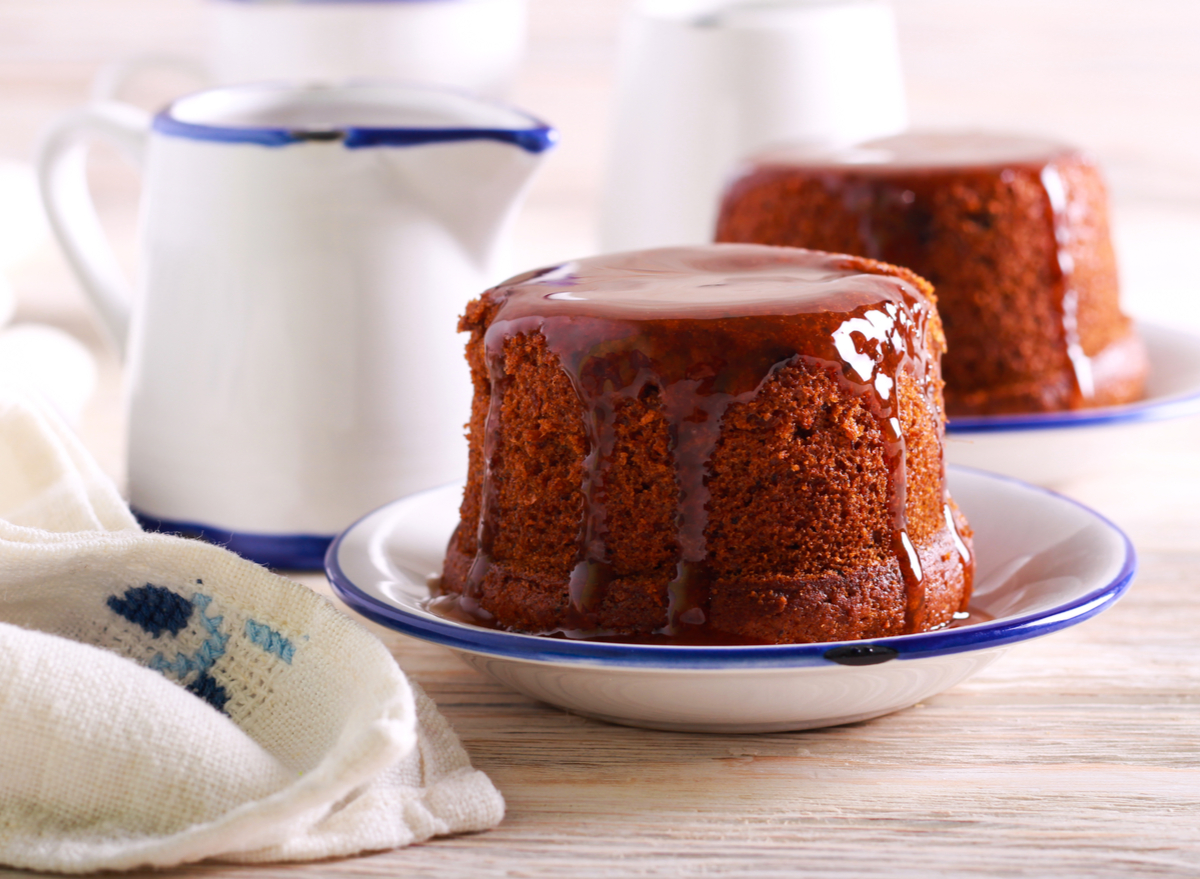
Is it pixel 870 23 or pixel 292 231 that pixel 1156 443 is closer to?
pixel 870 23

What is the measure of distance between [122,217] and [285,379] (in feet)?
6.11

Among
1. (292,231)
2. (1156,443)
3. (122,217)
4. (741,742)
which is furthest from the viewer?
(122,217)

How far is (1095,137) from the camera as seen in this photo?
2.89m

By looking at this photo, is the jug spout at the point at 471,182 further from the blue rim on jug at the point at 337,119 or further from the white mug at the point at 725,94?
the white mug at the point at 725,94

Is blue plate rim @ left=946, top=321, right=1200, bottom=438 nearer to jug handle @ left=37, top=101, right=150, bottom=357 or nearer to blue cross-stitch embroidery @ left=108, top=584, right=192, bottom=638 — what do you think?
blue cross-stitch embroidery @ left=108, top=584, right=192, bottom=638

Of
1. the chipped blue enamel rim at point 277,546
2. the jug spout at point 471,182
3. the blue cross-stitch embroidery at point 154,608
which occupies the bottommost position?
the chipped blue enamel rim at point 277,546

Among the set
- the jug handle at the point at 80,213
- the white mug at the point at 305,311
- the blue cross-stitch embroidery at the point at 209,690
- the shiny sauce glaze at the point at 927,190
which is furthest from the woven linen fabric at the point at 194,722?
the shiny sauce glaze at the point at 927,190

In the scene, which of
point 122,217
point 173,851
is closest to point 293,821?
point 173,851

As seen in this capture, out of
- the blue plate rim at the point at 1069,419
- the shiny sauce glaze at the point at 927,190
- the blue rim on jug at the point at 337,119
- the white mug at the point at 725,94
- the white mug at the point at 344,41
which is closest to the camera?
the blue rim on jug at the point at 337,119

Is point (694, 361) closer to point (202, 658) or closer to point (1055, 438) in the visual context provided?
point (202, 658)

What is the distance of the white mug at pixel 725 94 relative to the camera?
5.10 feet

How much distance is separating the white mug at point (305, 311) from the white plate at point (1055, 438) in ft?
1.32

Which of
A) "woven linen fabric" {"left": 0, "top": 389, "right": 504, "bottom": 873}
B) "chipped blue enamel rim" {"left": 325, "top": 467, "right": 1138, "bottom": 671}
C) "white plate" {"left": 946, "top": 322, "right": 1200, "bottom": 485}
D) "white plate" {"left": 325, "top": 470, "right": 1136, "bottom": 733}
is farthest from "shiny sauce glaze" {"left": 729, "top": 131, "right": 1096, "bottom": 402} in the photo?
"woven linen fabric" {"left": 0, "top": 389, "right": 504, "bottom": 873}

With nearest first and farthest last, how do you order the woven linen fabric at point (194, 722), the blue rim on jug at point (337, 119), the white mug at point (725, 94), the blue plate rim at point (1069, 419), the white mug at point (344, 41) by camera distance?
1. the woven linen fabric at point (194, 722)
2. the blue rim on jug at point (337, 119)
3. the blue plate rim at point (1069, 419)
4. the white mug at point (725, 94)
5. the white mug at point (344, 41)
